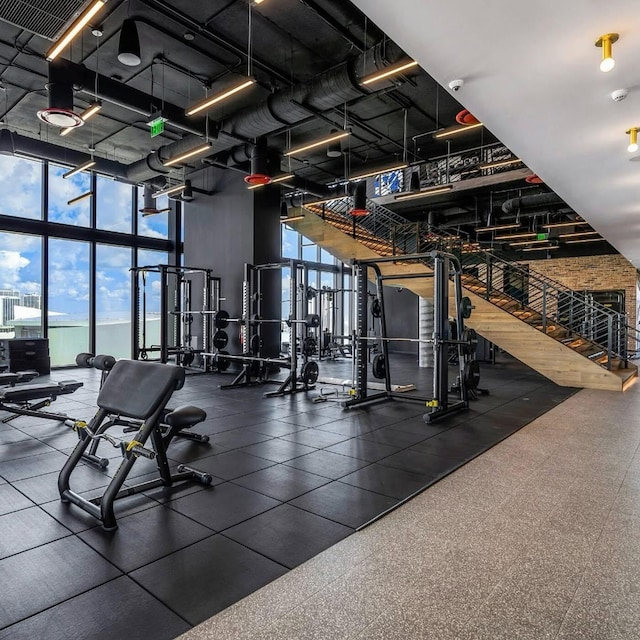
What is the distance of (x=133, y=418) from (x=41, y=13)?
3.74 m

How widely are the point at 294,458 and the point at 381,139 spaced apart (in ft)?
25.5

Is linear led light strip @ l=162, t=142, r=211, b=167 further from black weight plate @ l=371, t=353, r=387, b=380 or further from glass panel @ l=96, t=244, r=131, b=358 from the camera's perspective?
black weight plate @ l=371, t=353, r=387, b=380

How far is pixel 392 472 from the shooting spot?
11.5 feet

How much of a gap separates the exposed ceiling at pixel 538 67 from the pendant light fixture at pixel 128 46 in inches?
122

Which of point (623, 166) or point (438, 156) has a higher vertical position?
point (438, 156)

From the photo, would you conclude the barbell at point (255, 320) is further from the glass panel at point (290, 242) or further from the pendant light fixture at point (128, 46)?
the glass panel at point (290, 242)

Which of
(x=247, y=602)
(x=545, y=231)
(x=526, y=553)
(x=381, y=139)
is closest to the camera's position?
(x=247, y=602)

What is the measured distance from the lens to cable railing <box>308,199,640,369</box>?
926 cm

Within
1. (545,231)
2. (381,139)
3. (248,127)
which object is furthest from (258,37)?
(545,231)

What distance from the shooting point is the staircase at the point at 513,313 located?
7996 mm

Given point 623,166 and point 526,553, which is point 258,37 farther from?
point 526,553

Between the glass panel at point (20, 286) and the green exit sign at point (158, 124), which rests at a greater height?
the green exit sign at point (158, 124)

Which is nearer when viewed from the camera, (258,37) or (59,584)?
(59,584)

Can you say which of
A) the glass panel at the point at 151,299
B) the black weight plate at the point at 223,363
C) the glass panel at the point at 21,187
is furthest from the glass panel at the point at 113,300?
the black weight plate at the point at 223,363
